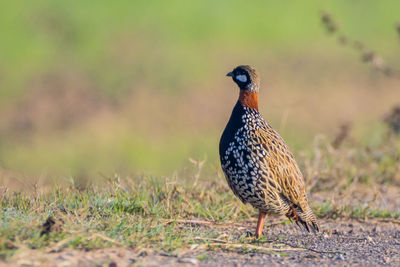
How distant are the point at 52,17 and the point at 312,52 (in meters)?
5.52

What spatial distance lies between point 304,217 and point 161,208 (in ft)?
3.84

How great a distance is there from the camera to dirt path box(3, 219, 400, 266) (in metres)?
4.07

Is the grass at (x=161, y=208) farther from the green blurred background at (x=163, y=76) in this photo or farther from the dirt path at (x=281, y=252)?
the green blurred background at (x=163, y=76)

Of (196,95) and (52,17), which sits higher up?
(52,17)

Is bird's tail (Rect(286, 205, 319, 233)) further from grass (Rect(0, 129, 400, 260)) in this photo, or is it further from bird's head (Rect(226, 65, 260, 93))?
bird's head (Rect(226, 65, 260, 93))

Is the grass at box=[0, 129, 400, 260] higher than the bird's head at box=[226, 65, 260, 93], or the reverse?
the bird's head at box=[226, 65, 260, 93]

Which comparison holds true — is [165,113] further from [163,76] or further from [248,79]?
[248,79]

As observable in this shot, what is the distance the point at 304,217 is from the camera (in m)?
5.54

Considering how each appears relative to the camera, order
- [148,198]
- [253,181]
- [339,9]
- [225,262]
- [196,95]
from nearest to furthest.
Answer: [225,262] < [253,181] < [148,198] < [196,95] < [339,9]

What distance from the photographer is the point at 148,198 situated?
5844 millimetres

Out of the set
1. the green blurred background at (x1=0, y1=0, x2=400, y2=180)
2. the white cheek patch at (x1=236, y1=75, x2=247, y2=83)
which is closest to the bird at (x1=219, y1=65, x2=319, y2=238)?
the white cheek patch at (x1=236, y1=75, x2=247, y2=83)

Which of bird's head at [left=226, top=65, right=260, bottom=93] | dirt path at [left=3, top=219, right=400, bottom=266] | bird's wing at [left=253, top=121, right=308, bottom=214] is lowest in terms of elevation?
dirt path at [left=3, top=219, right=400, bottom=266]

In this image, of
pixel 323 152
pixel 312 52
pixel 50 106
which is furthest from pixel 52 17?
pixel 323 152

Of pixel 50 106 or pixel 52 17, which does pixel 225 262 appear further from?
pixel 52 17
